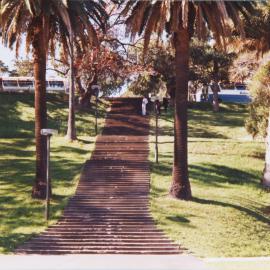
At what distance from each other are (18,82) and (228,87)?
2551 centimetres

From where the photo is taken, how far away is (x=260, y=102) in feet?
114

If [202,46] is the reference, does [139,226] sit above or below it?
below

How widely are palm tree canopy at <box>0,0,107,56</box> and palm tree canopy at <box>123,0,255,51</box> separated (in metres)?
2.22

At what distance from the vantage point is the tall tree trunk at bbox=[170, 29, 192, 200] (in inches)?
1022

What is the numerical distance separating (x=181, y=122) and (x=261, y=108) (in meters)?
10.6

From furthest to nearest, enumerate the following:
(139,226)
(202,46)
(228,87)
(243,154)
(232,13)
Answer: (228,87) → (202,46) → (243,154) → (232,13) → (139,226)

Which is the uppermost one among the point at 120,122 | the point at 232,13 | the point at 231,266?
the point at 232,13

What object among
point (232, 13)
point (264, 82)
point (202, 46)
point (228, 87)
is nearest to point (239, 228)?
point (232, 13)

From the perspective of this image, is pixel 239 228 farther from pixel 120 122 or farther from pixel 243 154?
pixel 120 122

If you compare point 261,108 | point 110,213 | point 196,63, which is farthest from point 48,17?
point 196,63

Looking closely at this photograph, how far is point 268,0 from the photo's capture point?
2967cm

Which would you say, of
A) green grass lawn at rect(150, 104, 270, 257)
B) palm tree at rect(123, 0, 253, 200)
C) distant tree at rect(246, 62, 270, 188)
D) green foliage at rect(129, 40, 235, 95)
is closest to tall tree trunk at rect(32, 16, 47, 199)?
palm tree at rect(123, 0, 253, 200)

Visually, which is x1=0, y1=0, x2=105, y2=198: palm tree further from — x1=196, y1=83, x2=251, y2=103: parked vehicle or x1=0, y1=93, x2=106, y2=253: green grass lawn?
x1=196, y1=83, x2=251, y2=103: parked vehicle

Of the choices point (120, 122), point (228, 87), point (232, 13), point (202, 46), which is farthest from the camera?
point (228, 87)
